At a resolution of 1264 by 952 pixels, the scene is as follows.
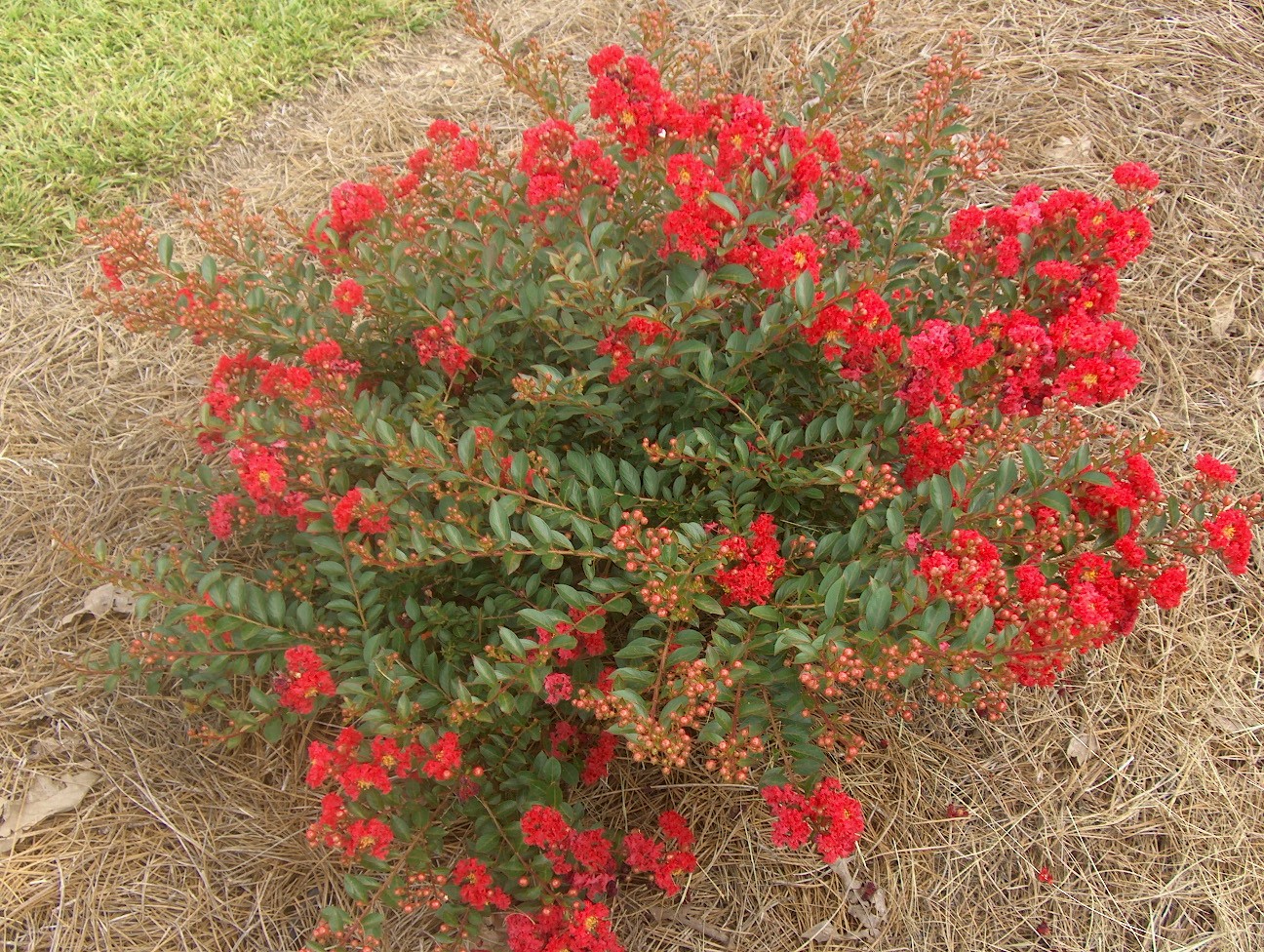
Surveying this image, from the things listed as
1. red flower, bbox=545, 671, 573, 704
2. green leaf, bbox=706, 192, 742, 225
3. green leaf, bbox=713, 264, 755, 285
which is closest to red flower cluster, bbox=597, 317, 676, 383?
green leaf, bbox=713, 264, 755, 285

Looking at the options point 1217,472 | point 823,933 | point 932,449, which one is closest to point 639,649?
point 932,449

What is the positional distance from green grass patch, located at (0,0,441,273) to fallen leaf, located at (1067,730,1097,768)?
3.92 metres

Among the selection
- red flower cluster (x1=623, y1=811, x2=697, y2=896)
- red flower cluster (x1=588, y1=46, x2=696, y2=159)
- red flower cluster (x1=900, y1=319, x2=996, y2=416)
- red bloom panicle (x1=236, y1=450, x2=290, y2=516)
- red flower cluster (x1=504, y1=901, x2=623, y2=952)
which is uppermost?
red flower cluster (x1=588, y1=46, x2=696, y2=159)

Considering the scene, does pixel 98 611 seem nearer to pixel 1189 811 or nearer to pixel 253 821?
pixel 253 821

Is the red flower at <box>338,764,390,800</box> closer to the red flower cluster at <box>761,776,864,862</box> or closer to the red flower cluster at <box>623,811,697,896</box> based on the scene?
the red flower cluster at <box>623,811,697,896</box>

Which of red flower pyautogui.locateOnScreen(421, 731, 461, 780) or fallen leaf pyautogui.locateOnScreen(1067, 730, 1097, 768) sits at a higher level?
red flower pyautogui.locateOnScreen(421, 731, 461, 780)

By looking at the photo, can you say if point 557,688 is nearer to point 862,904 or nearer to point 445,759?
point 445,759

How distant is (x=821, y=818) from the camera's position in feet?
5.36

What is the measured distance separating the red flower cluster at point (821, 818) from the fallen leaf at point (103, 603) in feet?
6.44

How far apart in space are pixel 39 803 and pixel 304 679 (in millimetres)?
1134

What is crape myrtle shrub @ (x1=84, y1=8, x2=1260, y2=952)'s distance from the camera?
1.59 metres

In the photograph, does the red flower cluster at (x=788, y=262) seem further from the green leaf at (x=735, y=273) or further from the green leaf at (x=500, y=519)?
the green leaf at (x=500, y=519)

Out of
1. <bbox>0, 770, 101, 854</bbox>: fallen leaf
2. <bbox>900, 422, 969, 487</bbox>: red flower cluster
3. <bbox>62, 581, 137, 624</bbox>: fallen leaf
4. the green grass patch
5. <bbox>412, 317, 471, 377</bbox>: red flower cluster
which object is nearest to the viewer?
<bbox>900, 422, 969, 487</bbox>: red flower cluster

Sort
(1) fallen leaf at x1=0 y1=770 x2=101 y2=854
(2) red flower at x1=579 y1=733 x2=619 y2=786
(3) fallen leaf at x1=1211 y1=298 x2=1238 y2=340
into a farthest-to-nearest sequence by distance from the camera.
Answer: (3) fallen leaf at x1=1211 y1=298 x2=1238 y2=340 → (1) fallen leaf at x1=0 y1=770 x2=101 y2=854 → (2) red flower at x1=579 y1=733 x2=619 y2=786
